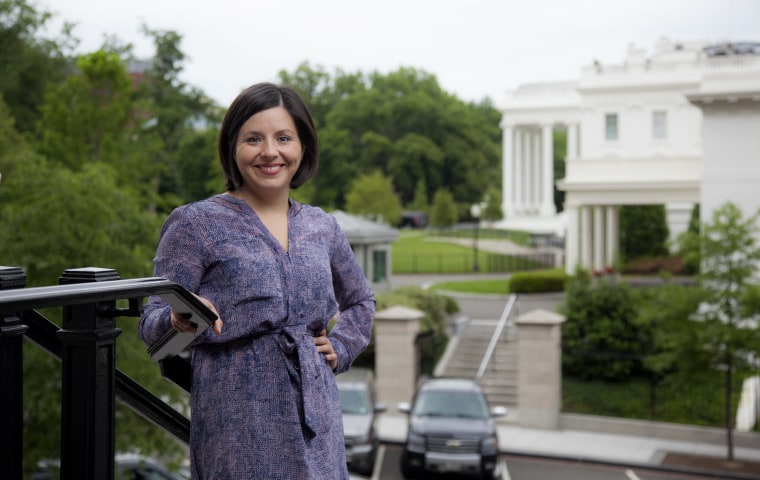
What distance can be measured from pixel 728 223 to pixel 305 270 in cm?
1893

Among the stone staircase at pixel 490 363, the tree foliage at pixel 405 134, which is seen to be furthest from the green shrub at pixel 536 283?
the tree foliage at pixel 405 134

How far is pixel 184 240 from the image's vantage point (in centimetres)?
245

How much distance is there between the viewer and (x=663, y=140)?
1651 inches

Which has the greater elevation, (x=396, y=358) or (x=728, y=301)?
(x=728, y=301)

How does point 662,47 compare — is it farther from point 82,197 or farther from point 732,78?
point 82,197

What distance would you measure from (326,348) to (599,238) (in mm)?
38992

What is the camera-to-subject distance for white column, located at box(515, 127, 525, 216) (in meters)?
69.0

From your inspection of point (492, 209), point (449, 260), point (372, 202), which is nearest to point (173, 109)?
point (372, 202)

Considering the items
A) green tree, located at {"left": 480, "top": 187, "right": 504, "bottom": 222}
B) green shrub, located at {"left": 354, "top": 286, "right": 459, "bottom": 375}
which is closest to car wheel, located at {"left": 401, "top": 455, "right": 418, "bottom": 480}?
green shrub, located at {"left": 354, "top": 286, "right": 459, "bottom": 375}

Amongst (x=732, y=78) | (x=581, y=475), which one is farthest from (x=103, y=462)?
(x=732, y=78)

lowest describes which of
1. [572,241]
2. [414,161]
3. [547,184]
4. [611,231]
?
[572,241]

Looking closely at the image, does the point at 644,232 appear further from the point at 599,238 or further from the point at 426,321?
the point at 426,321

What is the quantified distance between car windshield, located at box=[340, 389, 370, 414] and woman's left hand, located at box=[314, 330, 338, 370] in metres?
15.1

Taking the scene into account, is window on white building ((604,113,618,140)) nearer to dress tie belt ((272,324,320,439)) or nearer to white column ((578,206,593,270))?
white column ((578,206,593,270))
